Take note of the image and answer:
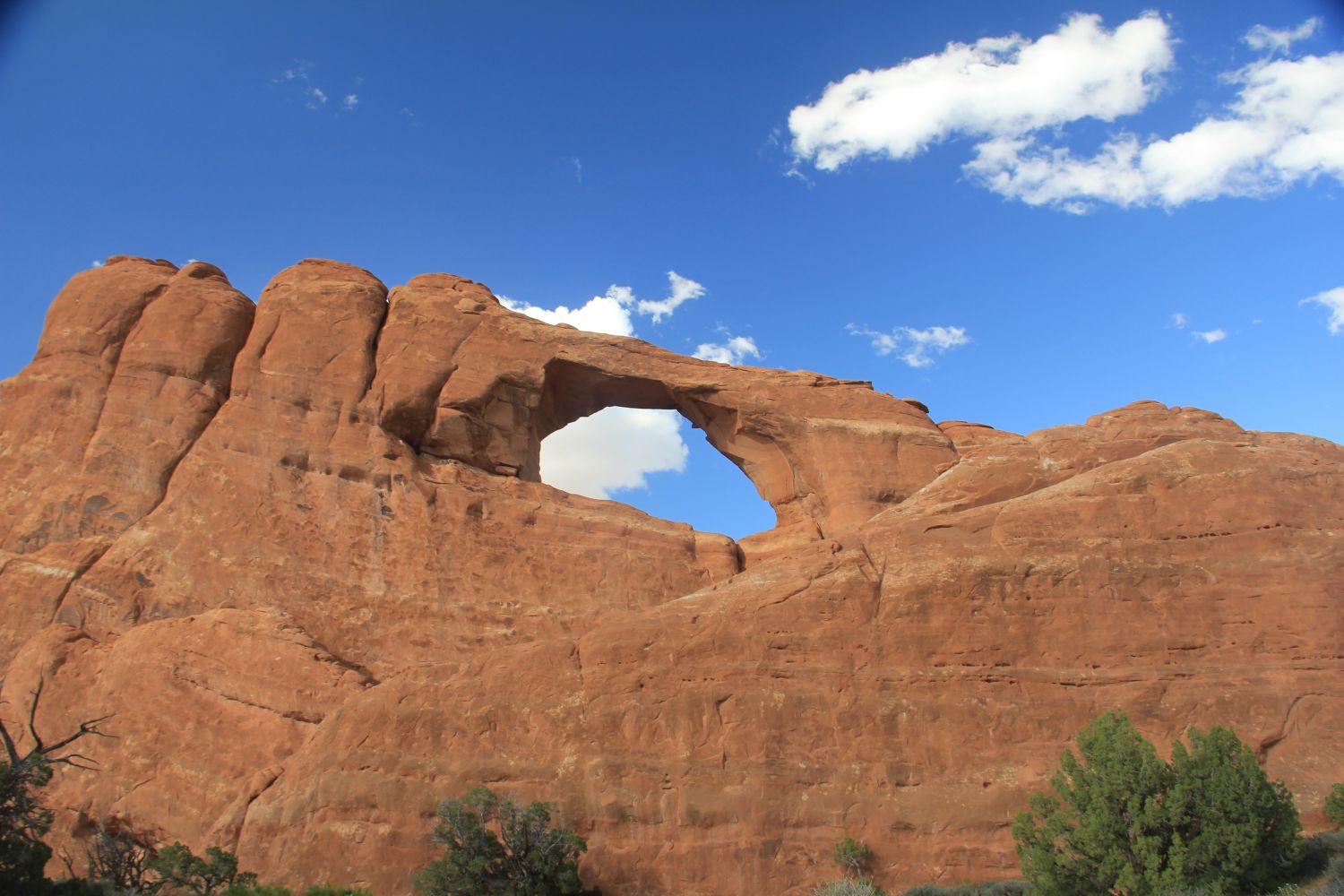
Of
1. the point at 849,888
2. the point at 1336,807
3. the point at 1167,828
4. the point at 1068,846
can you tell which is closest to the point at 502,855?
the point at 849,888

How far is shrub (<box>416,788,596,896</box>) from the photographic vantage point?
1869 centimetres

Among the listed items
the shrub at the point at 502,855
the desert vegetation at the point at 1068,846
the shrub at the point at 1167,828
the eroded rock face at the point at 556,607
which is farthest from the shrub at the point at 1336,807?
the shrub at the point at 502,855

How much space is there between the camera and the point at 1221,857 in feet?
57.2

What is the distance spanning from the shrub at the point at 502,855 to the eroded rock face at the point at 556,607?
101 cm

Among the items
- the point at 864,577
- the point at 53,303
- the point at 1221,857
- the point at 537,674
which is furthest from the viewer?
the point at 53,303

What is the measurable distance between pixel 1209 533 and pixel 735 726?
1205 cm

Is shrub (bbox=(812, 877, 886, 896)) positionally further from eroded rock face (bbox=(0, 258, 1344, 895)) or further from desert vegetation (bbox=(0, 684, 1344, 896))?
eroded rock face (bbox=(0, 258, 1344, 895))

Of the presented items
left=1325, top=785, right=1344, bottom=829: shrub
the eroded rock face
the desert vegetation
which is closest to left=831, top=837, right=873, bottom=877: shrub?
the desert vegetation

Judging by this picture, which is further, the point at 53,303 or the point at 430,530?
the point at 53,303

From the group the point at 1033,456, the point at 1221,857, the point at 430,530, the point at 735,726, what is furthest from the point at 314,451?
the point at 1221,857

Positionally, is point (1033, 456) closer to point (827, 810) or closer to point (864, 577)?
point (864, 577)

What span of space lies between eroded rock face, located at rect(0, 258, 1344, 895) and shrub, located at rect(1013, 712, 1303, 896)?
8.36 feet

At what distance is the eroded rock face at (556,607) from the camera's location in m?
20.9

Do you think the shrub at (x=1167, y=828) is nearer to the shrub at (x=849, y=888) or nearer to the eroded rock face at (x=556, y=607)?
the eroded rock face at (x=556, y=607)
